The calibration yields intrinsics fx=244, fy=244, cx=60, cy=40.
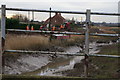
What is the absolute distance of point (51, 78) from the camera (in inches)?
191

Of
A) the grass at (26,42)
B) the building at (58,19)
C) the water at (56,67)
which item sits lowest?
the water at (56,67)

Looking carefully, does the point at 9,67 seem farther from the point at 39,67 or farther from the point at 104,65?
the point at 104,65

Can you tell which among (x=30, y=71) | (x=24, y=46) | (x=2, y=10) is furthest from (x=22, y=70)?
(x=2, y=10)

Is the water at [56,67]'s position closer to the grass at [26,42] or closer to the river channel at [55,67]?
the river channel at [55,67]

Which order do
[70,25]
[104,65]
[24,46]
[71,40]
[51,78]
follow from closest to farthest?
[51,78] < [70,25] < [104,65] < [24,46] < [71,40]

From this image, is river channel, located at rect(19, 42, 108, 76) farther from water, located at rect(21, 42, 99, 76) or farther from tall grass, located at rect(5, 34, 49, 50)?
tall grass, located at rect(5, 34, 49, 50)

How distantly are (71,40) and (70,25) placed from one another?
18.3 m

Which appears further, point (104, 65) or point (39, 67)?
point (39, 67)

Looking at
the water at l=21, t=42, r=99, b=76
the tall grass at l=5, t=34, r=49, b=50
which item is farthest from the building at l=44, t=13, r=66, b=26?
the tall grass at l=5, t=34, r=49, b=50

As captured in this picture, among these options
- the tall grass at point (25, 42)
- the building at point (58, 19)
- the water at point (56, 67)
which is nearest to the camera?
the building at point (58, 19)

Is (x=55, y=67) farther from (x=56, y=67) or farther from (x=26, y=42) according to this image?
(x=26, y=42)

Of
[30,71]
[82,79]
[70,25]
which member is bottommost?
[30,71]

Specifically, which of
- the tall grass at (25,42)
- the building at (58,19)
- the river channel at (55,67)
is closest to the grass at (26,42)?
the tall grass at (25,42)

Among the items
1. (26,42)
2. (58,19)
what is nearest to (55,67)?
(26,42)
